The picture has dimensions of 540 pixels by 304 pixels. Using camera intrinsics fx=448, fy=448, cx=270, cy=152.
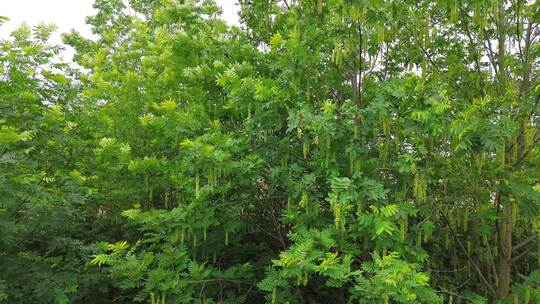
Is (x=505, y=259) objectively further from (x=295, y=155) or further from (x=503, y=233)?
(x=295, y=155)

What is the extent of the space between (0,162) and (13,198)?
51 centimetres

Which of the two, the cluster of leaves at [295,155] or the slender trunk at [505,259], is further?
the slender trunk at [505,259]

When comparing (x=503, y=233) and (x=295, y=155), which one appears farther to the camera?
(x=503, y=233)

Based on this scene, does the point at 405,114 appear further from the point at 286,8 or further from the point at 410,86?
the point at 286,8

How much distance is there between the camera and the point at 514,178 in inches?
205

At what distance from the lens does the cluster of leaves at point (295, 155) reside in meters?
4.48

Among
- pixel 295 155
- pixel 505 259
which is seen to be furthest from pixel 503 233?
pixel 295 155

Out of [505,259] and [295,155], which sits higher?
[295,155]

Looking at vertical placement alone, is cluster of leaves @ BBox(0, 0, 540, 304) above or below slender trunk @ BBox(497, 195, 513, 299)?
above

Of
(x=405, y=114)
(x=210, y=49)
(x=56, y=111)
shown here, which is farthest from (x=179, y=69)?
(x=405, y=114)

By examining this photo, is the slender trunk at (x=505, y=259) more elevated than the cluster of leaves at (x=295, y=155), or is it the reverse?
the cluster of leaves at (x=295, y=155)

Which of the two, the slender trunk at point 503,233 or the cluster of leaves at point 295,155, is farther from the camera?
the slender trunk at point 503,233

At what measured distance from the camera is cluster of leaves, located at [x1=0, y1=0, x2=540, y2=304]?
4.48 m

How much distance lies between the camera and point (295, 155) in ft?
17.9
